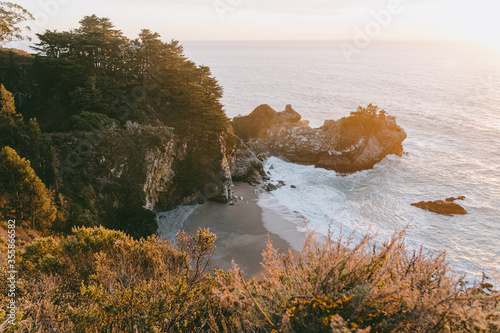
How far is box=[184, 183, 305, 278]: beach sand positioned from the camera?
22.5 m

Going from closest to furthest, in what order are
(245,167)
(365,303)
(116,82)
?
1. (365,303)
2. (116,82)
3. (245,167)

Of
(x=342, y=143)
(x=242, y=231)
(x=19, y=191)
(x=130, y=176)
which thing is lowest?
(x=242, y=231)

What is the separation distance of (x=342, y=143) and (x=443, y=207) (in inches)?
701

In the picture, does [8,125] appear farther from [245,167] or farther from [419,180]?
[419,180]

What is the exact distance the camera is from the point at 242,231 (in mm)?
26562

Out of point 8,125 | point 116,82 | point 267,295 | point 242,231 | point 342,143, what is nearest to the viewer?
point 267,295

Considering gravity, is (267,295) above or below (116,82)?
below

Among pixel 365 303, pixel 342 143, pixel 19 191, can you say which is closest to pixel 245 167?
pixel 342 143

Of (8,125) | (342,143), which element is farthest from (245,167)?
(8,125)

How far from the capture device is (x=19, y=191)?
15.9m

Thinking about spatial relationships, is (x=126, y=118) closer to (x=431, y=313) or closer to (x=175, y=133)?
(x=175, y=133)

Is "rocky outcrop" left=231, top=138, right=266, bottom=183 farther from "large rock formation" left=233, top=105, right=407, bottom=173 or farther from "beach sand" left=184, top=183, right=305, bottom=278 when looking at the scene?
"large rock formation" left=233, top=105, right=407, bottom=173

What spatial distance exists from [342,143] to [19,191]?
42803 mm

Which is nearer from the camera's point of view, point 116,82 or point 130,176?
point 130,176
